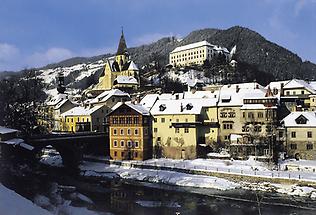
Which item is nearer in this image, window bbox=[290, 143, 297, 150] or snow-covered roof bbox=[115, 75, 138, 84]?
window bbox=[290, 143, 297, 150]

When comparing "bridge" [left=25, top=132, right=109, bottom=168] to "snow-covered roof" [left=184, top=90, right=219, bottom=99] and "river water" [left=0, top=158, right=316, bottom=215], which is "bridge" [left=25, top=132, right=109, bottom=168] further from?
"snow-covered roof" [left=184, top=90, right=219, bottom=99]

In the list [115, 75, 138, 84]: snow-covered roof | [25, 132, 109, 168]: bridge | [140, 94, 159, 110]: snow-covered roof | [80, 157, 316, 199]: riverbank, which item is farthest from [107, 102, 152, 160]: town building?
[115, 75, 138, 84]: snow-covered roof

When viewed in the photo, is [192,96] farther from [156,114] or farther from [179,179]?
[179,179]

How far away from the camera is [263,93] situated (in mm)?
53469

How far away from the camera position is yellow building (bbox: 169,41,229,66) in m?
134

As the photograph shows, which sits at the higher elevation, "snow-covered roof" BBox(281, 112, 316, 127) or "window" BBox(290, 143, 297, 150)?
"snow-covered roof" BBox(281, 112, 316, 127)

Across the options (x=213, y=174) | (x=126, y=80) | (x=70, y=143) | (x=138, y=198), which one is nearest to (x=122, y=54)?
(x=126, y=80)

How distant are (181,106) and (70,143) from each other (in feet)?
59.3

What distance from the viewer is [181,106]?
2206 inches

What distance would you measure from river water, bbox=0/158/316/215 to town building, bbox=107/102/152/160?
9.60m

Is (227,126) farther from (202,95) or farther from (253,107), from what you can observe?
(202,95)

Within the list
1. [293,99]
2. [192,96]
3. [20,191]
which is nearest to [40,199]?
[20,191]

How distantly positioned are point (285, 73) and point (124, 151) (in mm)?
113969

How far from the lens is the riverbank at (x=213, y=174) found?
37719 millimetres
